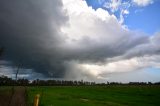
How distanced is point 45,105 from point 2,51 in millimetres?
32210

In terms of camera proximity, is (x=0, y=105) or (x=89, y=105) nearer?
(x=0, y=105)

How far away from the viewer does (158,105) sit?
5450cm

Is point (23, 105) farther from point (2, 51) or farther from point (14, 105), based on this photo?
point (2, 51)

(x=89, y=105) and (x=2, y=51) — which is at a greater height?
(x=2, y=51)

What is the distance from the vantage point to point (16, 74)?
9484 mm

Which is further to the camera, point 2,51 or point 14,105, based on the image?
point 2,51

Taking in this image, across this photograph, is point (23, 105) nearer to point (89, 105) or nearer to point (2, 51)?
point (89, 105)

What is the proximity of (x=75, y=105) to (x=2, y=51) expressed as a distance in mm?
32160

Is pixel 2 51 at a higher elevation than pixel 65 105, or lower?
Answer: higher

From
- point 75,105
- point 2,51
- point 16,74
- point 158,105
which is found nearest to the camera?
point 16,74

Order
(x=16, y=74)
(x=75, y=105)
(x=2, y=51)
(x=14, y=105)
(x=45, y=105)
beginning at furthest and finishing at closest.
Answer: (x=2, y=51) → (x=75, y=105) → (x=45, y=105) → (x=14, y=105) → (x=16, y=74)

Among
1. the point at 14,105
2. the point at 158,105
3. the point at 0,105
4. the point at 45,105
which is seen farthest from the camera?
the point at 158,105

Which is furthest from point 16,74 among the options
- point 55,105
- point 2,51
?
point 2,51

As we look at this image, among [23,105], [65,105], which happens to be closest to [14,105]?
[23,105]
